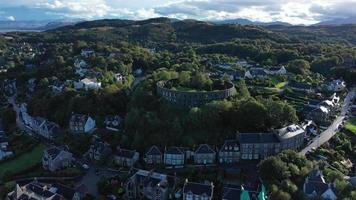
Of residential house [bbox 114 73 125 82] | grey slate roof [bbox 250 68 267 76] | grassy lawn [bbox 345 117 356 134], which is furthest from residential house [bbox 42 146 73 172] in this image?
grey slate roof [bbox 250 68 267 76]

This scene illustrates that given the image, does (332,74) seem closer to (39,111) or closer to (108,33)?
(39,111)

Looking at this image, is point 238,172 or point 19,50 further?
point 19,50

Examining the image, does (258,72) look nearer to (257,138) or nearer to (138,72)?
(138,72)

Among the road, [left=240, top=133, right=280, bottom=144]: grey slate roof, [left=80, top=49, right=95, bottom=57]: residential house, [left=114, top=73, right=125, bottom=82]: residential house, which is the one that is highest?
[left=80, top=49, right=95, bottom=57]: residential house

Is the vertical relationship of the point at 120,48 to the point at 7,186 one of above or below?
above

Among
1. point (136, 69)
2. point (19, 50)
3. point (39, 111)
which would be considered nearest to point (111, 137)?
point (39, 111)

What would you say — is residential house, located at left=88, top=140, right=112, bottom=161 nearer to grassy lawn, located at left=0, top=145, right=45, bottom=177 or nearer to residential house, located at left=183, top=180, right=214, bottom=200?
grassy lawn, located at left=0, top=145, right=45, bottom=177
